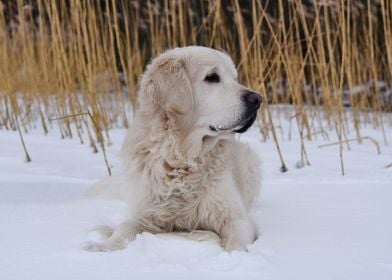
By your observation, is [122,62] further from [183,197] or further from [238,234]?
[238,234]

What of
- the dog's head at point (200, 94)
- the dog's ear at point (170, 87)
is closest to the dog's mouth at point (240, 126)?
the dog's head at point (200, 94)

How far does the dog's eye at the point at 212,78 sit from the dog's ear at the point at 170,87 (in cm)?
8

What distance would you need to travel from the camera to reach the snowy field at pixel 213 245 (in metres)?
1.42

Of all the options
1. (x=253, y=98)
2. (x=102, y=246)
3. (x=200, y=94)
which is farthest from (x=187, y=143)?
(x=102, y=246)

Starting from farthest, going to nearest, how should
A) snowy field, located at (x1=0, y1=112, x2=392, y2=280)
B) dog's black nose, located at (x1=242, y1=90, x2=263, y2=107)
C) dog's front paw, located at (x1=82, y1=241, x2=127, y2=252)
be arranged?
A: dog's black nose, located at (x1=242, y1=90, x2=263, y2=107)
dog's front paw, located at (x1=82, y1=241, x2=127, y2=252)
snowy field, located at (x1=0, y1=112, x2=392, y2=280)

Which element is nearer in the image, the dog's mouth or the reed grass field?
the dog's mouth

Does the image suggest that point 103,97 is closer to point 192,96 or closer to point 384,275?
point 192,96

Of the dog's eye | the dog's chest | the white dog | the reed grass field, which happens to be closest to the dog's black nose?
the white dog

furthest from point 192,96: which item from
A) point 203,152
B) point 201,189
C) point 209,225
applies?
point 209,225

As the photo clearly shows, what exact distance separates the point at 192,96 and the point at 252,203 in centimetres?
72

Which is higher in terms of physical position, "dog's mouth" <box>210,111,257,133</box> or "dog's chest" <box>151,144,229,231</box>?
"dog's mouth" <box>210,111,257,133</box>

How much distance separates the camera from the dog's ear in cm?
201

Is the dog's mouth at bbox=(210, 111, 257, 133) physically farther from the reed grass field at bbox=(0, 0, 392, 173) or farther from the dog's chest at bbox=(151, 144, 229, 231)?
the reed grass field at bbox=(0, 0, 392, 173)

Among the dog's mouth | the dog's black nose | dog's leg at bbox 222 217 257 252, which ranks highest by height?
the dog's black nose
